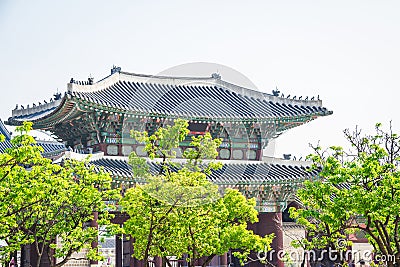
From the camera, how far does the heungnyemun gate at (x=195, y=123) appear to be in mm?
30484

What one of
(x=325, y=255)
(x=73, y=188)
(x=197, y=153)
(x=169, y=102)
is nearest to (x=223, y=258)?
(x=325, y=255)

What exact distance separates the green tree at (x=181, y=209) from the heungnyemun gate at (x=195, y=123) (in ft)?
19.5

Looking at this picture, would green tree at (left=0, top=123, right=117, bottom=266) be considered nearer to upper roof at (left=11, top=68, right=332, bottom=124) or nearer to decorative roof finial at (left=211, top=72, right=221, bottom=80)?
upper roof at (left=11, top=68, right=332, bottom=124)

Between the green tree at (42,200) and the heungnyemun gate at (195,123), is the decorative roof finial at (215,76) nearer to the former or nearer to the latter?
the heungnyemun gate at (195,123)

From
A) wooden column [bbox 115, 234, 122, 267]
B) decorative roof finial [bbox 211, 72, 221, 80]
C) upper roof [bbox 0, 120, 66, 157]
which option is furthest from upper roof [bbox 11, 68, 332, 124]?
wooden column [bbox 115, 234, 122, 267]

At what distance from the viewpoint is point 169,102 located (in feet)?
111

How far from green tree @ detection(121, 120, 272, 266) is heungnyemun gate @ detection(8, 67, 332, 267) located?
5.95 metres

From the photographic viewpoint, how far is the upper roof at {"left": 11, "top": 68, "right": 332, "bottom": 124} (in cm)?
3200

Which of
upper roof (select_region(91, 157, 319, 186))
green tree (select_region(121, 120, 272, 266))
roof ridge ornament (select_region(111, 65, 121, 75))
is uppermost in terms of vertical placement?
roof ridge ornament (select_region(111, 65, 121, 75))

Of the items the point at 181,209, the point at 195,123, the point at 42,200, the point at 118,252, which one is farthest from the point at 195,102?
the point at 42,200

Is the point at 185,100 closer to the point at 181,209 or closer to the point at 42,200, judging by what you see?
the point at 181,209

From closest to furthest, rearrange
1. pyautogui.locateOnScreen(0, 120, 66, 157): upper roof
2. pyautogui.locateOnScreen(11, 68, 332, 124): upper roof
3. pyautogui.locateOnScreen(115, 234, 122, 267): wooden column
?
pyautogui.locateOnScreen(0, 120, 66, 157): upper roof < pyautogui.locateOnScreen(11, 68, 332, 124): upper roof < pyautogui.locateOnScreen(115, 234, 122, 267): wooden column

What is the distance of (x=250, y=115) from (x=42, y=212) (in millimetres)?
15263

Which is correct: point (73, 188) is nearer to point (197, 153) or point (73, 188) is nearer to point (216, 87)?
point (197, 153)
